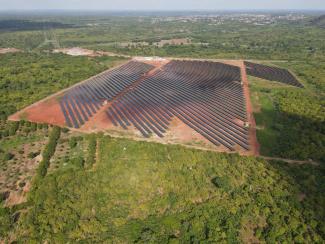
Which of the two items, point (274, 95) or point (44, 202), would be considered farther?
point (274, 95)

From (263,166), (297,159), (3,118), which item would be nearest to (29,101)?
(3,118)

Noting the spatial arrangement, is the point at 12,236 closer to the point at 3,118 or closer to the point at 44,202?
the point at 44,202

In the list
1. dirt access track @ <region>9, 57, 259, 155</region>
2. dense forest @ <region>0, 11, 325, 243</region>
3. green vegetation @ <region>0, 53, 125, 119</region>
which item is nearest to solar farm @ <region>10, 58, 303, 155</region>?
dirt access track @ <region>9, 57, 259, 155</region>

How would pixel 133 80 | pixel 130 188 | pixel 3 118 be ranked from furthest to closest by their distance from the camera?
pixel 133 80, pixel 3 118, pixel 130 188

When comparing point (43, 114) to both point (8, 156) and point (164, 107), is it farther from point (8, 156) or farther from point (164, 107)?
point (164, 107)

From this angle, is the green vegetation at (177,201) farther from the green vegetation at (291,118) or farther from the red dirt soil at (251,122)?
the green vegetation at (291,118)

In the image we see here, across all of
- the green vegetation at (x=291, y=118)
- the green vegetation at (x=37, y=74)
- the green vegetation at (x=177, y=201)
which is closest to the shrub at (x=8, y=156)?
the green vegetation at (x=177, y=201)

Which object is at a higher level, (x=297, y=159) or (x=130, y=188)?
(x=130, y=188)
